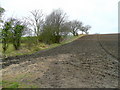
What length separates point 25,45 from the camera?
17.2 meters

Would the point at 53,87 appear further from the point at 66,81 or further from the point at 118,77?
the point at 118,77

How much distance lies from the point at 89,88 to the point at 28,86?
2.11 m

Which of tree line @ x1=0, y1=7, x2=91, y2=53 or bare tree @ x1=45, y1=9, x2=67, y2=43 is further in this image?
bare tree @ x1=45, y1=9, x2=67, y2=43

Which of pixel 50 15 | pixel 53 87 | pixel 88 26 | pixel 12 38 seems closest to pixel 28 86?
pixel 53 87

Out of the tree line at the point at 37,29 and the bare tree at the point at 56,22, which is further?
the bare tree at the point at 56,22

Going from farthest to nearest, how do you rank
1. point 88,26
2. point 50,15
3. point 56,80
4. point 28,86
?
point 88,26 → point 50,15 → point 56,80 → point 28,86

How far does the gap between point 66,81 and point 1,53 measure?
10.4 metres

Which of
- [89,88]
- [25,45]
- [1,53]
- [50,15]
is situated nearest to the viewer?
[89,88]

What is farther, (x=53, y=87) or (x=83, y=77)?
(x=83, y=77)

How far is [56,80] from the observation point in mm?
4695

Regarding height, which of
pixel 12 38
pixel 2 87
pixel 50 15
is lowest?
pixel 2 87

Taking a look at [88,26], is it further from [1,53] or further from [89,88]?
[89,88]

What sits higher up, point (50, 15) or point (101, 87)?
point (50, 15)

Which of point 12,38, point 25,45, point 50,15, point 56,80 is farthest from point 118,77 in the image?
point 50,15
